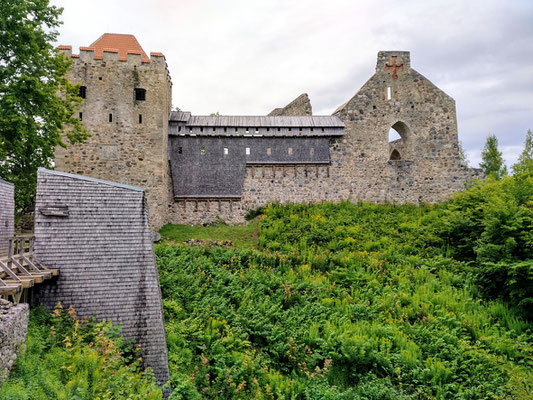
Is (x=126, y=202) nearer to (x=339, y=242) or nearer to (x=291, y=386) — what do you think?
(x=291, y=386)

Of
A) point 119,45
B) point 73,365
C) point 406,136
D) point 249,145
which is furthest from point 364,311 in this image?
point 119,45

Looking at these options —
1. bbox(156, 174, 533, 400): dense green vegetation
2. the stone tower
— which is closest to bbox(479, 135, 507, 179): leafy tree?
bbox(156, 174, 533, 400): dense green vegetation

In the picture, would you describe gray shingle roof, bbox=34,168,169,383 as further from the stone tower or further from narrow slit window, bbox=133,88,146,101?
narrow slit window, bbox=133,88,146,101

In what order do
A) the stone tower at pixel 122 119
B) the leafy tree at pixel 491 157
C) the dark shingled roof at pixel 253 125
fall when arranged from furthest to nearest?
the leafy tree at pixel 491 157
the dark shingled roof at pixel 253 125
the stone tower at pixel 122 119

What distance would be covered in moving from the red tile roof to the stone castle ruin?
0.18 feet

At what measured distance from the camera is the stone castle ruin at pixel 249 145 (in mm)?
18281

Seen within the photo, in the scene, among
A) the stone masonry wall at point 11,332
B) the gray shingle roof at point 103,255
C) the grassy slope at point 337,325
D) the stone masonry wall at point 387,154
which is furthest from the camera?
the stone masonry wall at point 387,154

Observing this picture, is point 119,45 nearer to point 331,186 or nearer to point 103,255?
point 331,186

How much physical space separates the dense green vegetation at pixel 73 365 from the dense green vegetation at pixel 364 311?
1.20 meters

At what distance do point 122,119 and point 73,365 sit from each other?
14883 millimetres

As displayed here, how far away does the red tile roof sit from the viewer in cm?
1853

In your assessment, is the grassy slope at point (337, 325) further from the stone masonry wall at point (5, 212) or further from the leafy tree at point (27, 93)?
the leafy tree at point (27, 93)

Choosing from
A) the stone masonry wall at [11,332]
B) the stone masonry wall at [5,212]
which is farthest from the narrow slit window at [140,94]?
the stone masonry wall at [11,332]

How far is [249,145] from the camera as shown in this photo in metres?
21.1
